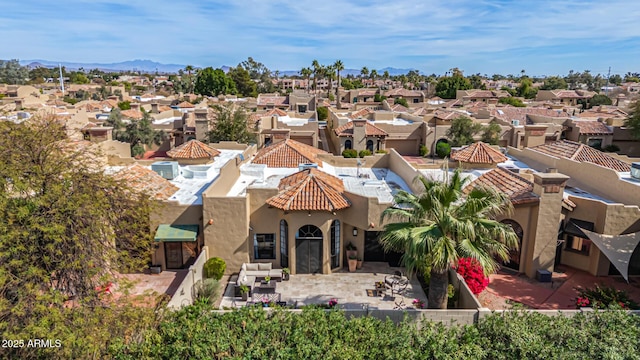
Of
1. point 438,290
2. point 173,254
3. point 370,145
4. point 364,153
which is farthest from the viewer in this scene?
point 370,145

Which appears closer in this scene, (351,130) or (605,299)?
(605,299)

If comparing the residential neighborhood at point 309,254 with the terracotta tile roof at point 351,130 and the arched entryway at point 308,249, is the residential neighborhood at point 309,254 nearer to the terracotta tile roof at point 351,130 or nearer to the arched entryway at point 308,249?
the arched entryway at point 308,249

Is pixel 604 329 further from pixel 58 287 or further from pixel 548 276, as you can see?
pixel 58 287

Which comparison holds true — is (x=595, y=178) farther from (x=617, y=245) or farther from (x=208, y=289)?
(x=208, y=289)

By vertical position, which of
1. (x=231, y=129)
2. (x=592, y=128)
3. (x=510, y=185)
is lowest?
(x=510, y=185)

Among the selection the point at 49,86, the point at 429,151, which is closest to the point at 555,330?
the point at 429,151

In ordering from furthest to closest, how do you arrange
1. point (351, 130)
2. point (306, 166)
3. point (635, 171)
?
point (351, 130)
point (306, 166)
point (635, 171)

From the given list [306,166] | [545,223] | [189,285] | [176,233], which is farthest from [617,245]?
[176,233]
